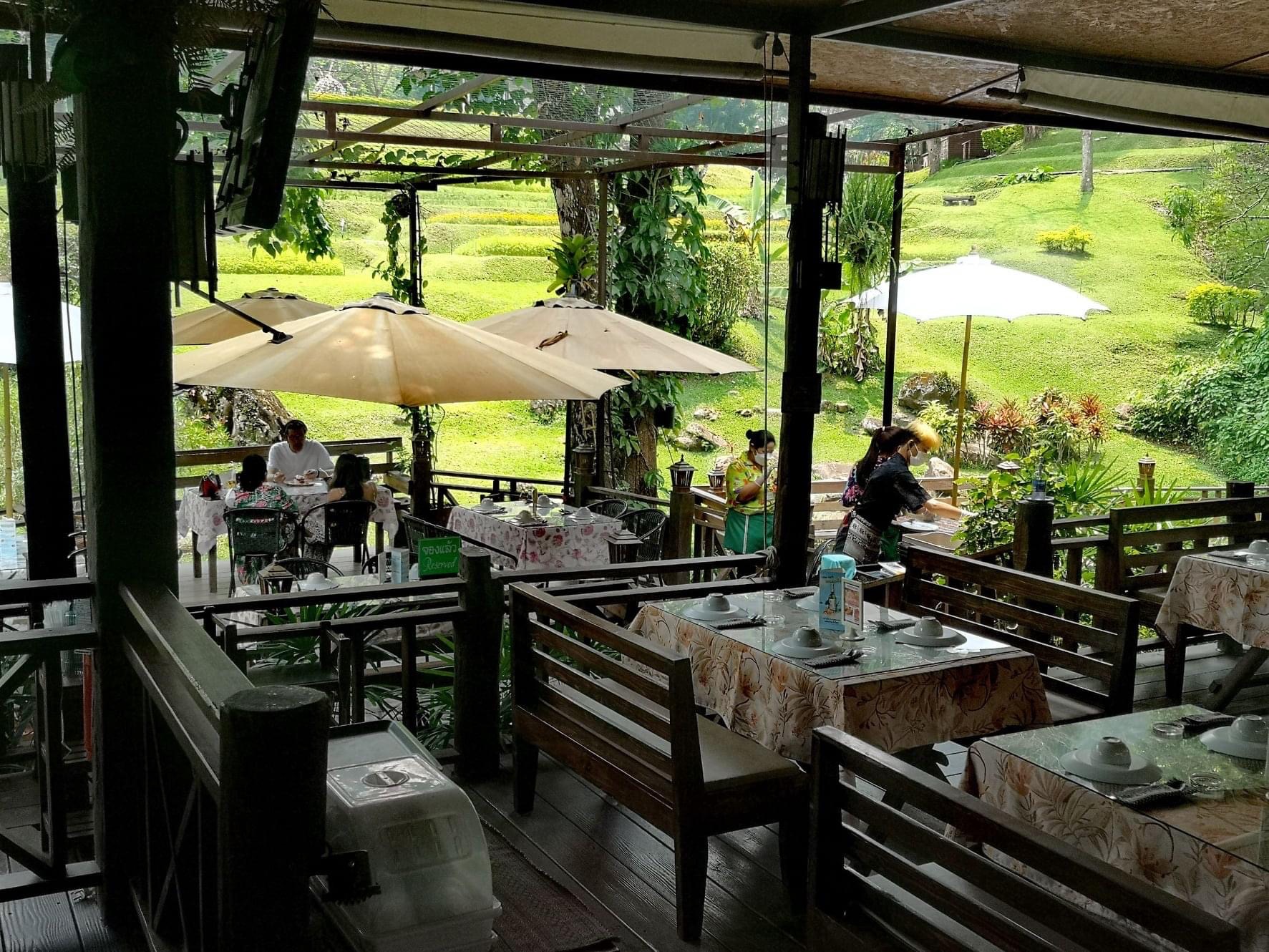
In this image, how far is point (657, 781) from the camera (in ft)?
10.4

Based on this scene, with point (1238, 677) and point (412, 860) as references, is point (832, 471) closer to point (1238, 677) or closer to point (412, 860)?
point (1238, 677)

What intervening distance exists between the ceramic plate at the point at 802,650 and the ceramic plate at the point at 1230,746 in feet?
3.61

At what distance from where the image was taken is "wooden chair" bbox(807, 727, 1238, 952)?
169 centimetres

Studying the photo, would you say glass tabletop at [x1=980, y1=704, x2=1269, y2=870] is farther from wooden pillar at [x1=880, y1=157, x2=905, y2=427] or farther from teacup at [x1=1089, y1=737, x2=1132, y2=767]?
wooden pillar at [x1=880, y1=157, x2=905, y2=427]

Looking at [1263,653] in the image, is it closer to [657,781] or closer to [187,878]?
[657,781]


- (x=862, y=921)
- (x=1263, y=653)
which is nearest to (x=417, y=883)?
(x=862, y=921)

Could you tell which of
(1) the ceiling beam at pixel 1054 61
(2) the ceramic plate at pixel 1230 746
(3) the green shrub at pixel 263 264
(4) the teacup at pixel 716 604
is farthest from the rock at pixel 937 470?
(3) the green shrub at pixel 263 264

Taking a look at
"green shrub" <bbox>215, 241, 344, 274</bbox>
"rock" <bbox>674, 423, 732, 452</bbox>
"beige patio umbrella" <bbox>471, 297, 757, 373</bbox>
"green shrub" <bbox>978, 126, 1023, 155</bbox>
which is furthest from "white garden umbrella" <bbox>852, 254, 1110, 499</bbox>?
"green shrub" <bbox>978, 126, 1023, 155</bbox>

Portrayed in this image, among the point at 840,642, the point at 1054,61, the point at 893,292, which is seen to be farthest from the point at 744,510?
the point at 840,642

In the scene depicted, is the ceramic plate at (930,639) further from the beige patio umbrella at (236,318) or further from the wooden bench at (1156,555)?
the beige patio umbrella at (236,318)

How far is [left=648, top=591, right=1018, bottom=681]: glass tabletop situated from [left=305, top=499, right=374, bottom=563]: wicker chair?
13.2 ft

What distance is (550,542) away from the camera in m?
6.99

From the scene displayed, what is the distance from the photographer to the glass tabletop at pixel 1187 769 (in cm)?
229

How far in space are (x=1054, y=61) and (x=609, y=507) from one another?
169 inches
